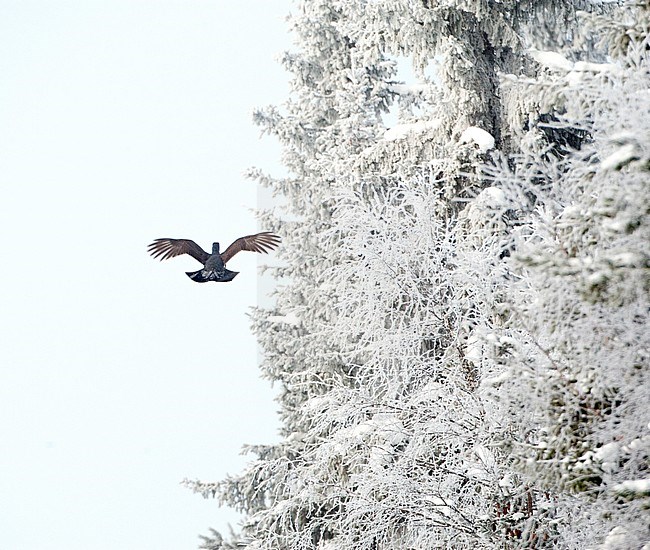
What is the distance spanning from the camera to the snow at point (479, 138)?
1080 cm

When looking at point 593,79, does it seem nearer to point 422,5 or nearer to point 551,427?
point 551,427

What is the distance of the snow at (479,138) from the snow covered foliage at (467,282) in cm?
3

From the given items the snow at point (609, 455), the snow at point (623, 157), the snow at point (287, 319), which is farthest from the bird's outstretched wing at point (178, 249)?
the snow at point (623, 157)

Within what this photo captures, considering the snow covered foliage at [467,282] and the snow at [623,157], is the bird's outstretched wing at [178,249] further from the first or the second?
the snow at [623,157]

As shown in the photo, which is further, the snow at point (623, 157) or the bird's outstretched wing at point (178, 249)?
the bird's outstretched wing at point (178, 249)

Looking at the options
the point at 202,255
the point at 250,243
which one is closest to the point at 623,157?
the point at 202,255

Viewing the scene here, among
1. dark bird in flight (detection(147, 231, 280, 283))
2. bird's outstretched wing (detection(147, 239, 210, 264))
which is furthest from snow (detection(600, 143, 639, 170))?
bird's outstretched wing (detection(147, 239, 210, 264))

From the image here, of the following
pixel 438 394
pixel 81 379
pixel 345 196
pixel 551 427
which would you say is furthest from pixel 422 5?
pixel 81 379

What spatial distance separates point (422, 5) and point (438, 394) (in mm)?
4167

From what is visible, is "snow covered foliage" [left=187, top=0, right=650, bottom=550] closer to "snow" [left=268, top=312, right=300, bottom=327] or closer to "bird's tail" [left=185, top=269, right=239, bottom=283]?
"snow" [left=268, top=312, right=300, bottom=327]

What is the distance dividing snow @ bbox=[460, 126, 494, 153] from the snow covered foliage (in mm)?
31

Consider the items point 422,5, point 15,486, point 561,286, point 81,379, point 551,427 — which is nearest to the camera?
point 561,286

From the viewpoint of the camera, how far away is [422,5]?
1112cm

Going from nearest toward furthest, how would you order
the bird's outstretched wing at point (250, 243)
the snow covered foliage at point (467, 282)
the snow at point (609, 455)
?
the snow covered foliage at point (467, 282)
the snow at point (609, 455)
the bird's outstretched wing at point (250, 243)
